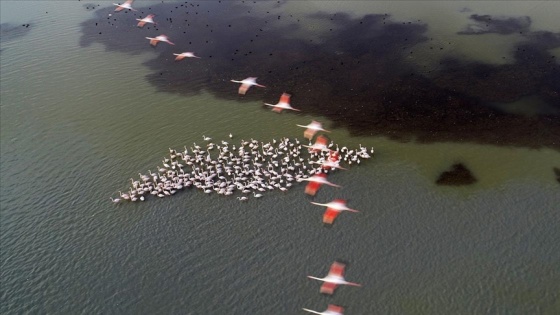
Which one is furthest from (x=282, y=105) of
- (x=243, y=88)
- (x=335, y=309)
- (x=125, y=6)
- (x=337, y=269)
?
(x=125, y=6)

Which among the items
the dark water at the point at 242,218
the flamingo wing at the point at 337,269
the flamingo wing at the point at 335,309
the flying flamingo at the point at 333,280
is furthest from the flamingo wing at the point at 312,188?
the flamingo wing at the point at 335,309

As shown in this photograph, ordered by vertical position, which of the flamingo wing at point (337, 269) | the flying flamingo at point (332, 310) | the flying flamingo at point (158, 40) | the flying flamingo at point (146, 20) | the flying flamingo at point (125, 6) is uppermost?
the flying flamingo at point (125, 6)

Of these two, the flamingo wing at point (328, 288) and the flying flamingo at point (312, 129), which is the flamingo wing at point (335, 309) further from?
the flying flamingo at point (312, 129)

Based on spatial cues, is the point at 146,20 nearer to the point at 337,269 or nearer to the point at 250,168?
the point at 250,168

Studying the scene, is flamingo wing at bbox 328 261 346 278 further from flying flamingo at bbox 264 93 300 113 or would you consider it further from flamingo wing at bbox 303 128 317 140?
flying flamingo at bbox 264 93 300 113

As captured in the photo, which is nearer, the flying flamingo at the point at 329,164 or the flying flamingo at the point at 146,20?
the flying flamingo at the point at 329,164

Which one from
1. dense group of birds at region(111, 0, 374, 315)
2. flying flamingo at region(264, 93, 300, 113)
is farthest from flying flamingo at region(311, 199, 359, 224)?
flying flamingo at region(264, 93, 300, 113)

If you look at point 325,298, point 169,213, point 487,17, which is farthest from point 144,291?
point 487,17
